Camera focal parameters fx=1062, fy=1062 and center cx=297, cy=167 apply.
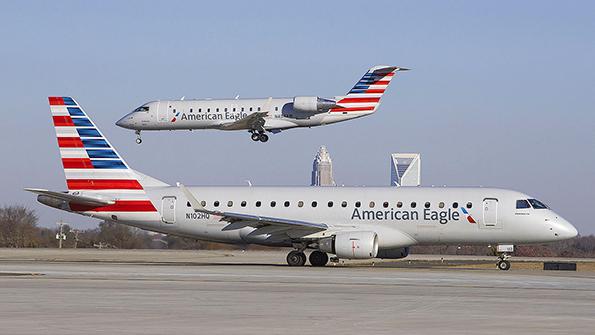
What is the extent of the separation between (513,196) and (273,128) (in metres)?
16.1

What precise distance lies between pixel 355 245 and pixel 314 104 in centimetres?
1330

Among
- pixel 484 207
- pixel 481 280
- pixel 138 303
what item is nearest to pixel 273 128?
pixel 484 207

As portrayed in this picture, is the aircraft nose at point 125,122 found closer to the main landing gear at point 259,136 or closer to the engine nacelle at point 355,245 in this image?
the main landing gear at point 259,136

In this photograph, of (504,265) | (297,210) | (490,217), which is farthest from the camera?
(297,210)

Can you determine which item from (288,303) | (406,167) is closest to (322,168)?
(406,167)

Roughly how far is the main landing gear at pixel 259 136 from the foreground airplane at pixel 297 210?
7.95m

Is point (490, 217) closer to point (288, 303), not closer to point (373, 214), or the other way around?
point (373, 214)

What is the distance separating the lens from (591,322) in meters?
20.1

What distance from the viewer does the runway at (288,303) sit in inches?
729

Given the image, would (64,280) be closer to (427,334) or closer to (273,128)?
(427,334)

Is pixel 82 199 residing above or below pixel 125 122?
below

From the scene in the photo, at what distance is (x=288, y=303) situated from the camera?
2375 cm

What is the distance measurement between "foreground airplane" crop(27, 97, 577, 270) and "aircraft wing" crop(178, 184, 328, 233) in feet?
0.16

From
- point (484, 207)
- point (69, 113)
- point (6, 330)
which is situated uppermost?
point (69, 113)
